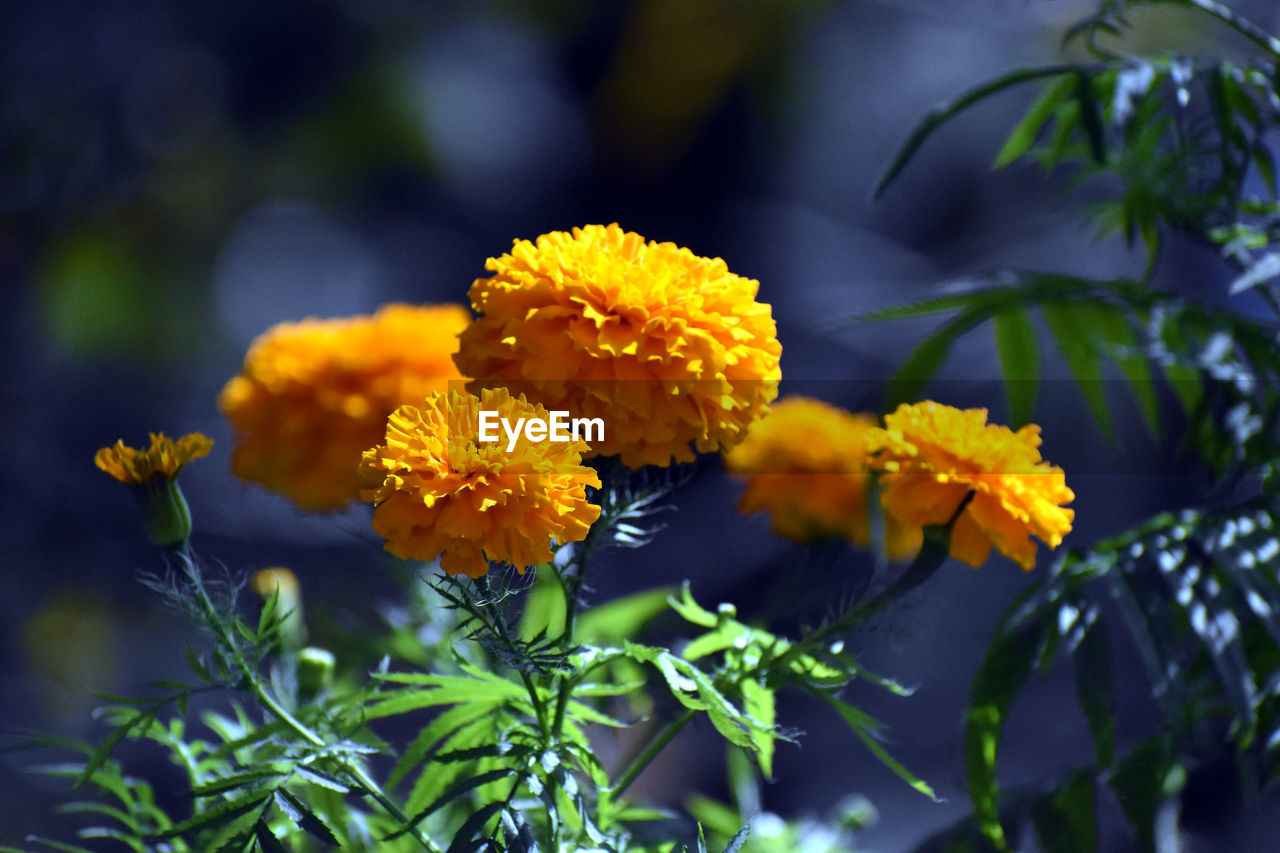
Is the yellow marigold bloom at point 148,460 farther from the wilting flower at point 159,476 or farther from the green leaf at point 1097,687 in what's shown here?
the green leaf at point 1097,687

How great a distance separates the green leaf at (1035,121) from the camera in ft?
2.00

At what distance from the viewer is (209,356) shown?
5.08 ft

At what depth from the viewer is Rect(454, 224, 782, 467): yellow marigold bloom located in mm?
352

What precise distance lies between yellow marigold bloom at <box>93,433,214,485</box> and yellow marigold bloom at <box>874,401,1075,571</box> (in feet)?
0.94

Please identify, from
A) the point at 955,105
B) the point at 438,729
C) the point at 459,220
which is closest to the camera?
the point at 438,729

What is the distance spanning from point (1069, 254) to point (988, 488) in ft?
4.74

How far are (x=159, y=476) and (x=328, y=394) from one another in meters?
0.20

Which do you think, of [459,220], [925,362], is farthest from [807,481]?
[459,220]

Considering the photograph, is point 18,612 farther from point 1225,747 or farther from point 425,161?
point 1225,747

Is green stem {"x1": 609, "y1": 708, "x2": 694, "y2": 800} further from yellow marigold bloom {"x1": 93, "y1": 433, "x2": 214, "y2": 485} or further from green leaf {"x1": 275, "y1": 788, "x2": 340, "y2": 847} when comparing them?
yellow marigold bloom {"x1": 93, "y1": 433, "x2": 214, "y2": 485}

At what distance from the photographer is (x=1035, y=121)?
635 mm

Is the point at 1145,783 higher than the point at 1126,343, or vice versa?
the point at 1126,343

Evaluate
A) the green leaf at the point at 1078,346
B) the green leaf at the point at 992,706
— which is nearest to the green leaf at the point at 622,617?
the green leaf at the point at 992,706

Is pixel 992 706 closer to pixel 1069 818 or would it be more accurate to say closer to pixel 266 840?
pixel 1069 818
